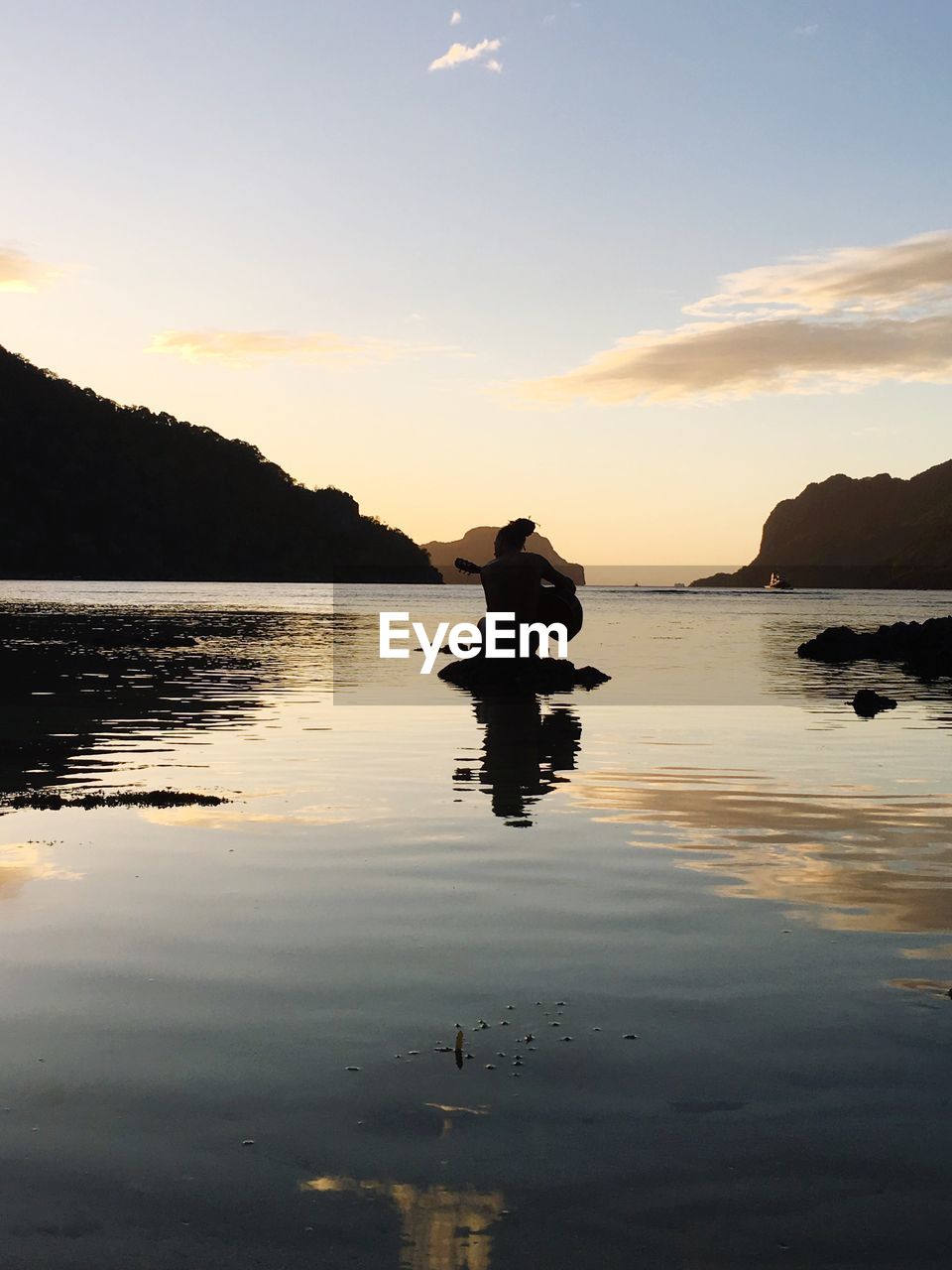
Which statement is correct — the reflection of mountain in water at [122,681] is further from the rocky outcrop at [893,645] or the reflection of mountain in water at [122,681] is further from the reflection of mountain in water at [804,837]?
the rocky outcrop at [893,645]

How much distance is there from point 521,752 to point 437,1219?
13718 mm

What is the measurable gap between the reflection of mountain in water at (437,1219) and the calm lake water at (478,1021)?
14 mm

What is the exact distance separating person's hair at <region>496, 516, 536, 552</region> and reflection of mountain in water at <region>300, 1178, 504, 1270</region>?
24.9 meters

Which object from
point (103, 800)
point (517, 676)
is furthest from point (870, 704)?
point (103, 800)

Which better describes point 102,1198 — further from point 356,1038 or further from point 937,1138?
point 937,1138

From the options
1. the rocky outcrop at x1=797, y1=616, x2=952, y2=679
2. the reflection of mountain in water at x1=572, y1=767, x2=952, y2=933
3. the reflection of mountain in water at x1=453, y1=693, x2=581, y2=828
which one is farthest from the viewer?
the rocky outcrop at x1=797, y1=616, x2=952, y2=679

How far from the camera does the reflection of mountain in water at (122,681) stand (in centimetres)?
1769

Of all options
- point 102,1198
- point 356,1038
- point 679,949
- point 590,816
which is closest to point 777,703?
point 590,816

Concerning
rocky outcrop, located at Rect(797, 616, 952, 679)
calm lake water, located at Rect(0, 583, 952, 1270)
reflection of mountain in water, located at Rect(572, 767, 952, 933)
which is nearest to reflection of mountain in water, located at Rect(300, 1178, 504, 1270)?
calm lake water, located at Rect(0, 583, 952, 1270)

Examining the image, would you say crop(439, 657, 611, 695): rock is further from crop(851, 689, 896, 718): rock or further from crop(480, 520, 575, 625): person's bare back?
crop(851, 689, 896, 718): rock

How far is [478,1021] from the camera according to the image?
6191mm

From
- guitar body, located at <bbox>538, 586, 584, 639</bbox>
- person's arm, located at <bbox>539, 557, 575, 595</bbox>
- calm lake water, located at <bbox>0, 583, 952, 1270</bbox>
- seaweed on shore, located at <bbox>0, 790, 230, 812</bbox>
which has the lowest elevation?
calm lake water, located at <bbox>0, 583, 952, 1270</bbox>

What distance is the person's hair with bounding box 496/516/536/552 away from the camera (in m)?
29.1

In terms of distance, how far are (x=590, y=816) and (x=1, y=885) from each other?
5790 millimetres
